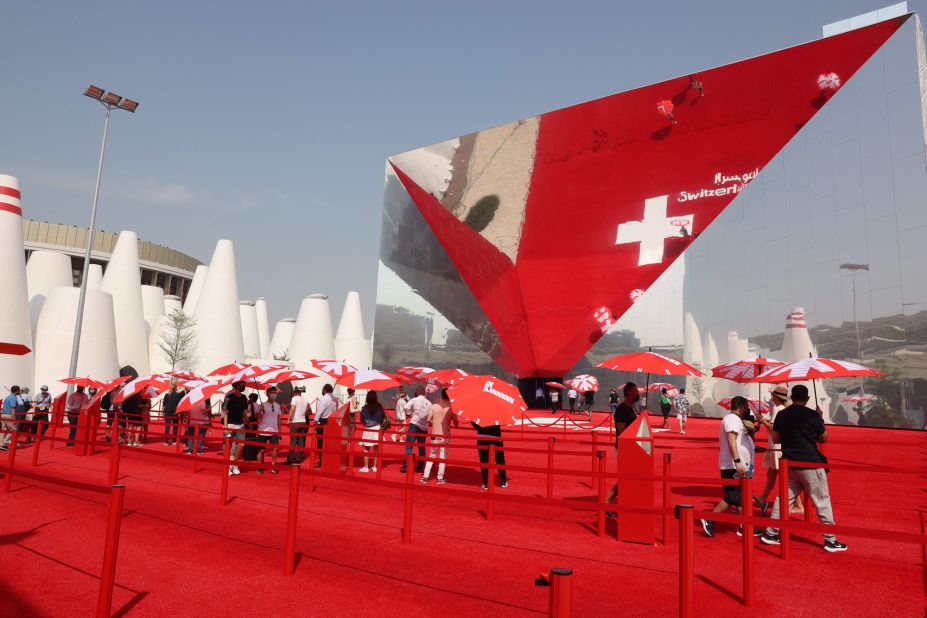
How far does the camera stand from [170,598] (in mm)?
4629

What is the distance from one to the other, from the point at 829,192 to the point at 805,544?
20.3 metres

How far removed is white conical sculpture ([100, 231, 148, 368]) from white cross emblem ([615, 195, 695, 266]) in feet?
81.6

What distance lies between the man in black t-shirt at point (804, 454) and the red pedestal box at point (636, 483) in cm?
129

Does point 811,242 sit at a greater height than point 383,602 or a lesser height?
greater

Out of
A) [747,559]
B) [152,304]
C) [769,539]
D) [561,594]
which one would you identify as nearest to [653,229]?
[769,539]

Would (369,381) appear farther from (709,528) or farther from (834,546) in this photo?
(834,546)

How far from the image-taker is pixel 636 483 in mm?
6742

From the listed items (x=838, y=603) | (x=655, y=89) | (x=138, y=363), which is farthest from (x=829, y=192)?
(x=138, y=363)

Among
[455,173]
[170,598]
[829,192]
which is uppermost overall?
[455,173]

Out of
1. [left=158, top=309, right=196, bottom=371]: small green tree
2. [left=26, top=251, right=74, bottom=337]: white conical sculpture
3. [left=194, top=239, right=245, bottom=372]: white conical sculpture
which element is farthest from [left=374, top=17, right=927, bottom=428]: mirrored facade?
[left=26, top=251, right=74, bottom=337]: white conical sculpture

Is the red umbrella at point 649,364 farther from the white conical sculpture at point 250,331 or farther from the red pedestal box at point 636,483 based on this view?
the white conical sculpture at point 250,331

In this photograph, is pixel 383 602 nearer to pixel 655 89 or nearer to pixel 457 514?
pixel 457 514

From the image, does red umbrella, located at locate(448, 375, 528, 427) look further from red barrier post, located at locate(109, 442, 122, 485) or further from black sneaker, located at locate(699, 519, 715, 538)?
red barrier post, located at locate(109, 442, 122, 485)

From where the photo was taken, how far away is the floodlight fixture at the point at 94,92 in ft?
78.8
